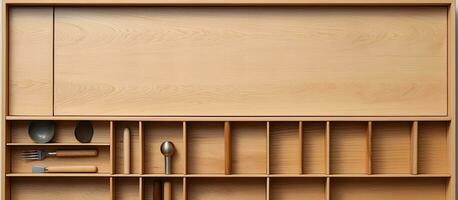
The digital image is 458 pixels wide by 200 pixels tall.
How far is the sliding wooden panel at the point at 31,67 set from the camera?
6.88ft

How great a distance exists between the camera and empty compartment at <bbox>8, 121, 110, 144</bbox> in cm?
214

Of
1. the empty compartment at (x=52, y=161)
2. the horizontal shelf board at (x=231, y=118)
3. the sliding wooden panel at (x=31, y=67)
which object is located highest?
the sliding wooden panel at (x=31, y=67)

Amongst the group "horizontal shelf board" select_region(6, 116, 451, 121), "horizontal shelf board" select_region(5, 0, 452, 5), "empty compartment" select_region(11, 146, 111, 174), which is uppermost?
"horizontal shelf board" select_region(5, 0, 452, 5)

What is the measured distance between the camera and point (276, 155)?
6.97 feet

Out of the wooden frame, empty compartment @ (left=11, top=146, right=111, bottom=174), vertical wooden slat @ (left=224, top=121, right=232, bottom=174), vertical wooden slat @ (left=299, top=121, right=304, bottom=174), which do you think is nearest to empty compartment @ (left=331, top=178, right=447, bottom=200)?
the wooden frame

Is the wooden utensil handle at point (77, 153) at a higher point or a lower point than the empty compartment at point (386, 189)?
higher

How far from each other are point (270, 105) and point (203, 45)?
0.99ft

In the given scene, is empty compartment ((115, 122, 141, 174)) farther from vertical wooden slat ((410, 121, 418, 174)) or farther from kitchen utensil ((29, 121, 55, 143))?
vertical wooden slat ((410, 121, 418, 174))

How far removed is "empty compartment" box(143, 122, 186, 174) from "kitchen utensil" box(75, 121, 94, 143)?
188 millimetres

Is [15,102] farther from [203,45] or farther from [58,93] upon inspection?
[203,45]

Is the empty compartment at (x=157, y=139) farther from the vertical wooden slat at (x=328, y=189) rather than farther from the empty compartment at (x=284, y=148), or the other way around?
the vertical wooden slat at (x=328, y=189)

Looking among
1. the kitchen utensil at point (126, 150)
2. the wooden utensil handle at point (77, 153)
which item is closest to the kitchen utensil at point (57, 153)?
the wooden utensil handle at point (77, 153)

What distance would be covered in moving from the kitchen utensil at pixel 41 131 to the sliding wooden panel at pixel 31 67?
5cm

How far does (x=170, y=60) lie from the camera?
2.10 m
